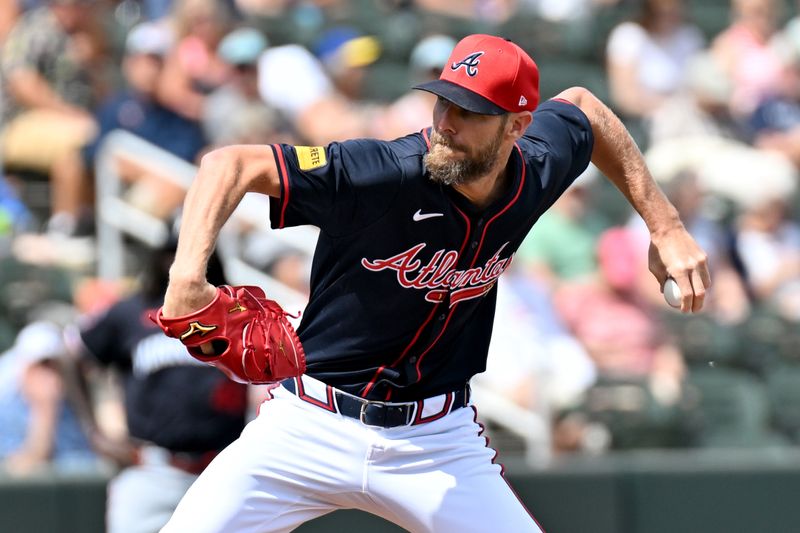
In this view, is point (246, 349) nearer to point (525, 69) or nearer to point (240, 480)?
point (240, 480)

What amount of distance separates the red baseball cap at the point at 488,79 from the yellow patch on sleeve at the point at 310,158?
1.10 feet

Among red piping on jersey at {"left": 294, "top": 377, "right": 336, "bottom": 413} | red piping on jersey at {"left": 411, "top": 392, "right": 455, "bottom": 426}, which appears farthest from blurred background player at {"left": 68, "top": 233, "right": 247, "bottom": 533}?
red piping on jersey at {"left": 411, "top": 392, "right": 455, "bottom": 426}

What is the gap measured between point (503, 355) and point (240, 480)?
11.0 ft

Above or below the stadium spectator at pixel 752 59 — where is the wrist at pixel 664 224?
below

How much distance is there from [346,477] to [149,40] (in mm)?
4855

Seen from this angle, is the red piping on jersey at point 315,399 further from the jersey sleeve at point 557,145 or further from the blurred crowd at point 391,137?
the blurred crowd at point 391,137

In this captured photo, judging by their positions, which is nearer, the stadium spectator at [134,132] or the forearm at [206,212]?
the forearm at [206,212]

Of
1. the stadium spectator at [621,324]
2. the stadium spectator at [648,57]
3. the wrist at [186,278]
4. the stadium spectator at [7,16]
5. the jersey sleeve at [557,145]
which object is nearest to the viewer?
the wrist at [186,278]

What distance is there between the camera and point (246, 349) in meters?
3.46

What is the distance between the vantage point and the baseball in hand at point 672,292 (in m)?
4.09

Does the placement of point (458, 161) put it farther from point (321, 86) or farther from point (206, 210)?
point (321, 86)

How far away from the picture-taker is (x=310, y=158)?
3.62 metres

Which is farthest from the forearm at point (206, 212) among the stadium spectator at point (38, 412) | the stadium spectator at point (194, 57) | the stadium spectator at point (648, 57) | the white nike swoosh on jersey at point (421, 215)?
the stadium spectator at point (648, 57)

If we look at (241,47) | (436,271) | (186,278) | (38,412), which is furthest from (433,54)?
(186,278)
